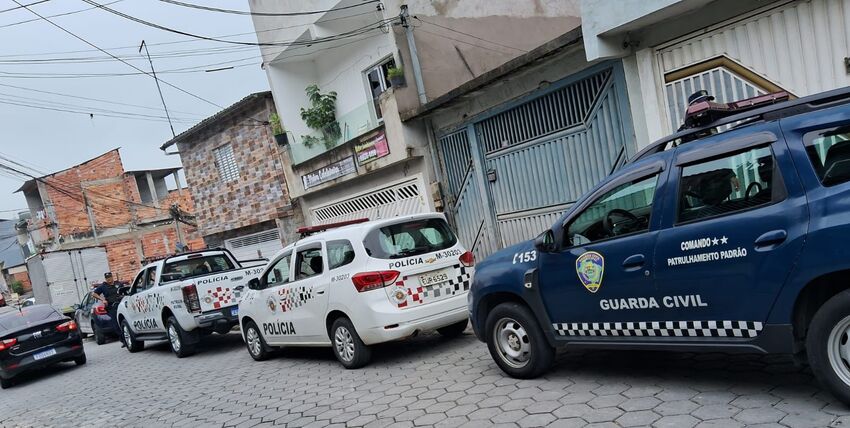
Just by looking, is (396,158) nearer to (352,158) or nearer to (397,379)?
(352,158)

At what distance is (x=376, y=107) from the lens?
13289mm

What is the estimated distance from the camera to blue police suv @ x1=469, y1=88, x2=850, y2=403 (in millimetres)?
3141

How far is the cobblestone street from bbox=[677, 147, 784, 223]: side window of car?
4.29 ft

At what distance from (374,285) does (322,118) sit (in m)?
9.32

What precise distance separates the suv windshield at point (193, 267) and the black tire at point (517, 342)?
705 cm

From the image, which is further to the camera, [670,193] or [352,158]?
[352,158]

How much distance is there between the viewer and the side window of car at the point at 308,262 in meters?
6.81

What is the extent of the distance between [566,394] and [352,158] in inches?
393

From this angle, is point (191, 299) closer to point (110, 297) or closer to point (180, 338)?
point (180, 338)

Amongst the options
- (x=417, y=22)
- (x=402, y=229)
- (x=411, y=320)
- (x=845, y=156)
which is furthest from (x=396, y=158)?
(x=845, y=156)

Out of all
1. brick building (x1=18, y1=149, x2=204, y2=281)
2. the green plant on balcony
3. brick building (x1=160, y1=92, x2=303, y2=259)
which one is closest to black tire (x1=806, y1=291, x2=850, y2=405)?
the green plant on balcony

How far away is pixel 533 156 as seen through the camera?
9453mm

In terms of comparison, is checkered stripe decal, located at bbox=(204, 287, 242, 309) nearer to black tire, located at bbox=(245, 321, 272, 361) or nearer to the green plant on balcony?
black tire, located at bbox=(245, 321, 272, 361)

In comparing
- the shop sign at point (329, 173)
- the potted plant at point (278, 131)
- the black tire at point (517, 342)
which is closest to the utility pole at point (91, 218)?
the potted plant at point (278, 131)
